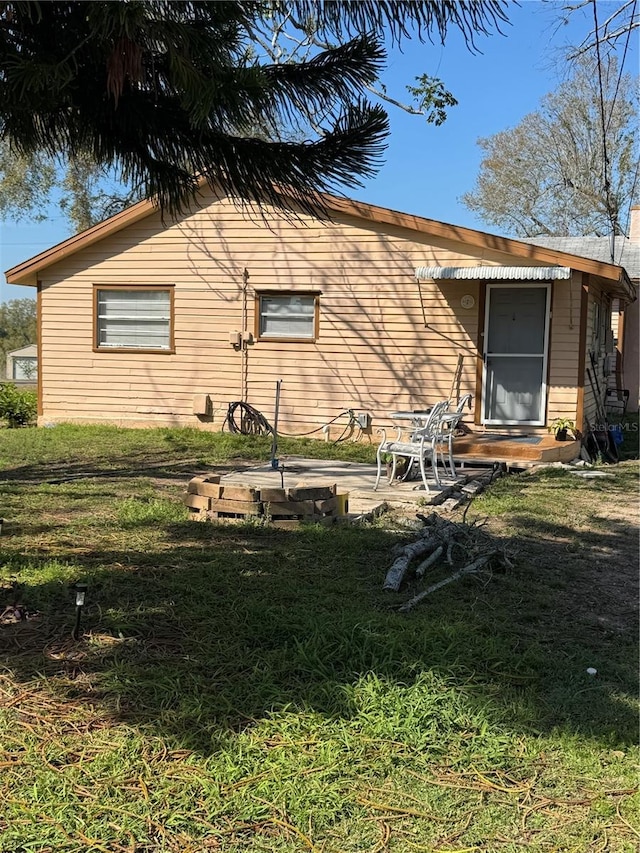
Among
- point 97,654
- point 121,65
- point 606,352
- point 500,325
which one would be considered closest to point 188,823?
point 97,654

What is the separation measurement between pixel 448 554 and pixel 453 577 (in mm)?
402

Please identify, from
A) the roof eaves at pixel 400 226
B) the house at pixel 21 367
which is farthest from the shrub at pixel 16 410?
the house at pixel 21 367

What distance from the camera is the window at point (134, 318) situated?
43.5 ft

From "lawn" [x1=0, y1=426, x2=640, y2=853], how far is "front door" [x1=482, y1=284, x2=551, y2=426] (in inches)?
241

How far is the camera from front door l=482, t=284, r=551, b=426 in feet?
37.5

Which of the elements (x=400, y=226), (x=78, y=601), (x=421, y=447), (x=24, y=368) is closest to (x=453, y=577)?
(x=78, y=601)

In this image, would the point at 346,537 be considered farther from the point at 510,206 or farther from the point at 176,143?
the point at 510,206

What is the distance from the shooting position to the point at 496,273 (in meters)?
10.6

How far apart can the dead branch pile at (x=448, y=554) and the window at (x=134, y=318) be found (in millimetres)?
8683

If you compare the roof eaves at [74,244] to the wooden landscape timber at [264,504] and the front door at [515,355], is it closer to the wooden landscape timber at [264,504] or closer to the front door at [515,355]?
the front door at [515,355]

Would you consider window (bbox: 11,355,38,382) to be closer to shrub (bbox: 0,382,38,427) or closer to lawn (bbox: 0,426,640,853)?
shrub (bbox: 0,382,38,427)

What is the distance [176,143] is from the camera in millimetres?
2791

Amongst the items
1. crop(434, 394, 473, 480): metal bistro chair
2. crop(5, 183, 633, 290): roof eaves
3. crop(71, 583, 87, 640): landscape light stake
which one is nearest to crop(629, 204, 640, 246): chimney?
crop(5, 183, 633, 290): roof eaves

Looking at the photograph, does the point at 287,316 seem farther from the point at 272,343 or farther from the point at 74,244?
the point at 74,244
